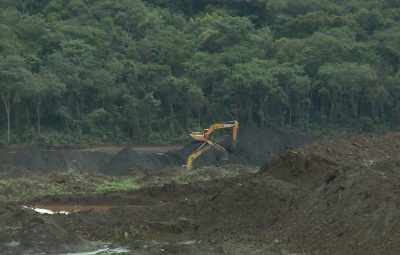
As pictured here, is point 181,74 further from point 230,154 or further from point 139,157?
point 139,157

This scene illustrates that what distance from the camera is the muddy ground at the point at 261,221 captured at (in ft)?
61.2

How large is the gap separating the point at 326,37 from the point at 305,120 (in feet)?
22.2

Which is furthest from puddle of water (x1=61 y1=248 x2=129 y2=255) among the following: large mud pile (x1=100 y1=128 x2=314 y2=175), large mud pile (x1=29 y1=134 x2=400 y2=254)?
large mud pile (x1=100 y1=128 x2=314 y2=175)

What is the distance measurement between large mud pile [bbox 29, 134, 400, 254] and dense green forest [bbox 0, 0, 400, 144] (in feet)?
94.1

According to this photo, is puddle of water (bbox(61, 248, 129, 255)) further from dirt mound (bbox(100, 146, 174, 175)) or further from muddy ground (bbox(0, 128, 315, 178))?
dirt mound (bbox(100, 146, 174, 175))

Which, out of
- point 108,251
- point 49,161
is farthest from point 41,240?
point 49,161

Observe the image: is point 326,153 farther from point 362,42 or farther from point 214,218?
point 362,42

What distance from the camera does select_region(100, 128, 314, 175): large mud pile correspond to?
147 feet

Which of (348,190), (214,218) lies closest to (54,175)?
(214,218)

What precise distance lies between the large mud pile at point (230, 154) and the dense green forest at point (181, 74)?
28.6ft

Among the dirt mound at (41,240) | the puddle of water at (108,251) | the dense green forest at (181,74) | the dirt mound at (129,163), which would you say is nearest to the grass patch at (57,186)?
the dirt mound at (129,163)

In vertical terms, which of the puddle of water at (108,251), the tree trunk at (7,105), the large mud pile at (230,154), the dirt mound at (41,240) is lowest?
the large mud pile at (230,154)

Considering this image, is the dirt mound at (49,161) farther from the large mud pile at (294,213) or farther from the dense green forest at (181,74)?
the large mud pile at (294,213)

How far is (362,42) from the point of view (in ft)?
227
